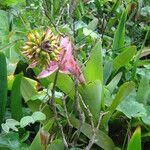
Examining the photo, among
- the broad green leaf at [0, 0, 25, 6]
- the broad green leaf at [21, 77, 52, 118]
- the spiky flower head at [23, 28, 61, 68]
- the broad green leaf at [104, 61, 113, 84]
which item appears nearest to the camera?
the spiky flower head at [23, 28, 61, 68]

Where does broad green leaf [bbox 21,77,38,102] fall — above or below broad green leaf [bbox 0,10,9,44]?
below

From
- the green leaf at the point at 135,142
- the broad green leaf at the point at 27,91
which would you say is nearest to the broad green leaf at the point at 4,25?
the broad green leaf at the point at 27,91

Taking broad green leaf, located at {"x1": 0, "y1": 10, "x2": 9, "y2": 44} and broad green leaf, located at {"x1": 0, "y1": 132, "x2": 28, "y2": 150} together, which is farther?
broad green leaf, located at {"x1": 0, "y1": 10, "x2": 9, "y2": 44}

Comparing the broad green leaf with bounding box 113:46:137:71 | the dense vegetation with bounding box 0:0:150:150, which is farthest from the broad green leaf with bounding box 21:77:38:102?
the broad green leaf with bounding box 113:46:137:71

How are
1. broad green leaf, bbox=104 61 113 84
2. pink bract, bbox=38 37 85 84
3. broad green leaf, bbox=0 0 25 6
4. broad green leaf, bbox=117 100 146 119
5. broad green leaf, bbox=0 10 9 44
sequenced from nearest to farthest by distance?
1. pink bract, bbox=38 37 85 84
2. broad green leaf, bbox=117 100 146 119
3. broad green leaf, bbox=104 61 113 84
4. broad green leaf, bbox=0 10 9 44
5. broad green leaf, bbox=0 0 25 6

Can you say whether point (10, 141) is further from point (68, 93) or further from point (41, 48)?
point (41, 48)

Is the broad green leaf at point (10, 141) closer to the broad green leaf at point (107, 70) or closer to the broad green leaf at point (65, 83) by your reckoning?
the broad green leaf at point (65, 83)

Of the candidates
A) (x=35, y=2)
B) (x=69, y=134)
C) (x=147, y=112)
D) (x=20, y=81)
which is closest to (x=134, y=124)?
(x=147, y=112)

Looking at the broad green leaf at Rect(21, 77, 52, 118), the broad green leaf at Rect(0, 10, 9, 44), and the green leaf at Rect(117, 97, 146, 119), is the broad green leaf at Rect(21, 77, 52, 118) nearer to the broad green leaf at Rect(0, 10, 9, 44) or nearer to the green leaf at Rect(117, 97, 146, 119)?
the green leaf at Rect(117, 97, 146, 119)
